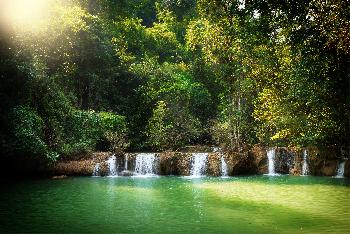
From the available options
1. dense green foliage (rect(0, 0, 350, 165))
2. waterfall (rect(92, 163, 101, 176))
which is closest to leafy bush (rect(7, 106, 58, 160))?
dense green foliage (rect(0, 0, 350, 165))

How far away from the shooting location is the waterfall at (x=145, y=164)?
79.7ft

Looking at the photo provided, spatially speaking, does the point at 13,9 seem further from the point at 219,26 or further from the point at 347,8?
the point at 219,26

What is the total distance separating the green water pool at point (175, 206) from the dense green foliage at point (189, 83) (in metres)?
3.26

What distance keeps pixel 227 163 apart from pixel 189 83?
11757mm

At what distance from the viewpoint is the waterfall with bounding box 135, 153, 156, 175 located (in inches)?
957

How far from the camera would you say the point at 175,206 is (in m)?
13.5

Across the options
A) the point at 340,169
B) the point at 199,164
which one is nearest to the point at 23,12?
the point at 199,164

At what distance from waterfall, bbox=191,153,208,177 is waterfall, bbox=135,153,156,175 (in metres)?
2.29

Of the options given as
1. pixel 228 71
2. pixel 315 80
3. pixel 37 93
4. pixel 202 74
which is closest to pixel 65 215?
pixel 37 93

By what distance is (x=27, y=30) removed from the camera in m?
15.8

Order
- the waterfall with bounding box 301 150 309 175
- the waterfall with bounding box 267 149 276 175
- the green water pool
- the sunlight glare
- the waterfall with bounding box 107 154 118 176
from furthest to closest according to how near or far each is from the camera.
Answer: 1. the waterfall with bounding box 267 149 276 175
2. the waterfall with bounding box 301 150 309 175
3. the waterfall with bounding box 107 154 118 176
4. the sunlight glare
5. the green water pool

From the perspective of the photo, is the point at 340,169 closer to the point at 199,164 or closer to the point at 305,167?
the point at 305,167

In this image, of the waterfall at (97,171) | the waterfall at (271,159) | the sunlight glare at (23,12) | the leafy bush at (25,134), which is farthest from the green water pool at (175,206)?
the sunlight glare at (23,12)

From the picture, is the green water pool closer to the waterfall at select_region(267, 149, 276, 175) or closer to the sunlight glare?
the waterfall at select_region(267, 149, 276, 175)
